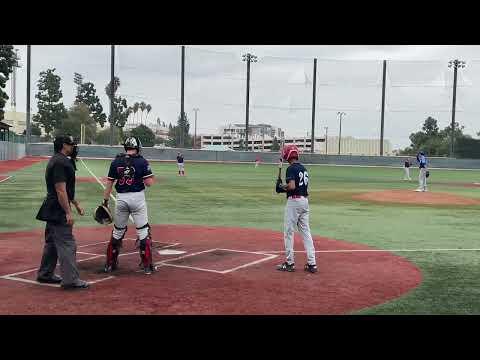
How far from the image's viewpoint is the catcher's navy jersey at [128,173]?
804cm

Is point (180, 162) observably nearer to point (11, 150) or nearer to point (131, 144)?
point (11, 150)

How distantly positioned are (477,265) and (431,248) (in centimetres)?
175

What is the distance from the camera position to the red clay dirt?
21.5ft

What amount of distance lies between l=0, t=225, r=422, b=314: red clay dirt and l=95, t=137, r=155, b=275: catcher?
1.17ft

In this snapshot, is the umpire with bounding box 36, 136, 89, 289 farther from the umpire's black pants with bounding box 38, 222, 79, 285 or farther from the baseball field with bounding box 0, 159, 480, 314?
the baseball field with bounding box 0, 159, 480, 314

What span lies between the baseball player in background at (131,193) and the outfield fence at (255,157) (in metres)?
56.6

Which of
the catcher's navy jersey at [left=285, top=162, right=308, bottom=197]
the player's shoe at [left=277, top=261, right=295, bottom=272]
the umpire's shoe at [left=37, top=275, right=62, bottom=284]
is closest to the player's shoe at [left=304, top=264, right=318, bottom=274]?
the player's shoe at [left=277, top=261, right=295, bottom=272]

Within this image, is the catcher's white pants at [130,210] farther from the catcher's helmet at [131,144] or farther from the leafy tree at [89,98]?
the leafy tree at [89,98]

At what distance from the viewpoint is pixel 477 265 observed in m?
9.27

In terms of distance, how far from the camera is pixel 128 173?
8.04m

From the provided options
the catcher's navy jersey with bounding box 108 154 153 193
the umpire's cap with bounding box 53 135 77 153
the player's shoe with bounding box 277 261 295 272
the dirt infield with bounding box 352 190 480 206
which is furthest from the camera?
the dirt infield with bounding box 352 190 480 206
